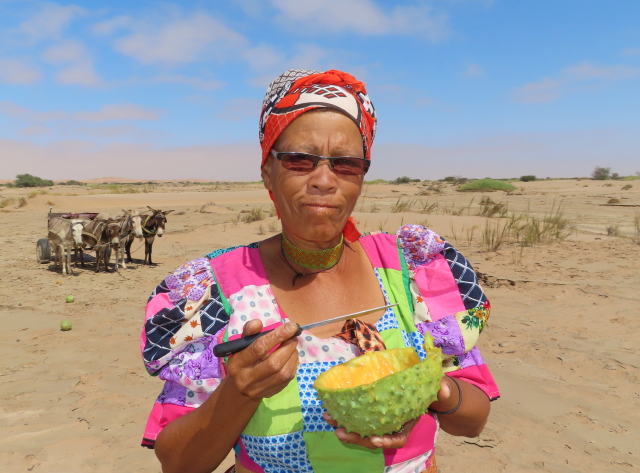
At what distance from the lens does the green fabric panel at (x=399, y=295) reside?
1.71m

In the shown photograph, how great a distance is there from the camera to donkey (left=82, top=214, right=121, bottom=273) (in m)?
10.1

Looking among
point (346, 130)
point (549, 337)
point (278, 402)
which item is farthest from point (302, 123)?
point (549, 337)

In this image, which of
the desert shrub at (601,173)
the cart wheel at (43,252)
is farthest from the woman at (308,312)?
the desert shrub at (601,173)

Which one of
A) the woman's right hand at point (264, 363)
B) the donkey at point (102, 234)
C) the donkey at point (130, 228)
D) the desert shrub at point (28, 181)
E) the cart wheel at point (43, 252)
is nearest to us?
the woman's right hand at point (264, 363)

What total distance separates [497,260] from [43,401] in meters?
8.31

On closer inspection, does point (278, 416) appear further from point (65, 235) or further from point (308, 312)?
point (65, 235)

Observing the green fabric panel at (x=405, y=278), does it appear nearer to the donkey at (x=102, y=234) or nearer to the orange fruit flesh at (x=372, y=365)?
the orange fruit flesh at (x=372, y=365)

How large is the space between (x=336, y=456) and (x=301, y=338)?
0.40 meters

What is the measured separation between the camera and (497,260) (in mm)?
9523

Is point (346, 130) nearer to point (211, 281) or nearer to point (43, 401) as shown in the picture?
point (211, 281)

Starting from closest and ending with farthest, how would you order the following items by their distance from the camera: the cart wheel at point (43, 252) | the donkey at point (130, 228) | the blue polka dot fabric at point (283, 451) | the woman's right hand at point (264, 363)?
the woman's right hand at point (264, 363), the blue polka dot fabric at point (283, 451), the donkey at point (130, 228), the cart wheel at point (43, 252)

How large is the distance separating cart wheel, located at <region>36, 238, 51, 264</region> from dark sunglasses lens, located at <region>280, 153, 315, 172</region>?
11.5 metres

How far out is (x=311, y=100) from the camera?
1.67m

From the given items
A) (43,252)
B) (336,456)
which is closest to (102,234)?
(43,252)
